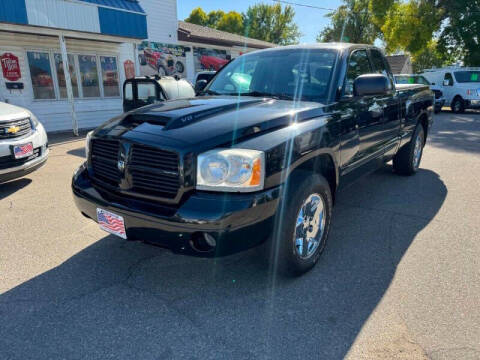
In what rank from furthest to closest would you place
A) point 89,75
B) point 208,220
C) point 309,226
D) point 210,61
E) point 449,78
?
point 210,61
point 449,78
point 89,75
point 309,226
point 208,220

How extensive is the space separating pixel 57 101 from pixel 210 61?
8.98 metres

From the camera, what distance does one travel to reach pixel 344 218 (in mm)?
3967

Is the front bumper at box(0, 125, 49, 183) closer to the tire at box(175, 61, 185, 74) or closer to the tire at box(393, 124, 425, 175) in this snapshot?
the tire at box(393, 124, 425, 175)

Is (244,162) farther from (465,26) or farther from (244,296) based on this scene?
(465,26)

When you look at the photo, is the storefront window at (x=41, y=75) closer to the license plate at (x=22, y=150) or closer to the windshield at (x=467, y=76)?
the license plate at (x=22, y=150)

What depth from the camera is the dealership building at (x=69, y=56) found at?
8.99 meters

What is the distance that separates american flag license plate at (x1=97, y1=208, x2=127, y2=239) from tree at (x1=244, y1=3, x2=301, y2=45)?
5816 cm

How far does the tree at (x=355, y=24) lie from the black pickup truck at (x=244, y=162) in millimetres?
37066

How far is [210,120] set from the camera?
2510mm

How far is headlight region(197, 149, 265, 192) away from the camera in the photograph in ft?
7.09

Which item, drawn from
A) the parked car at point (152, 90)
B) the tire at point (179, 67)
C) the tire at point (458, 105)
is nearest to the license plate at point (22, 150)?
the parked car at point (152, 90)

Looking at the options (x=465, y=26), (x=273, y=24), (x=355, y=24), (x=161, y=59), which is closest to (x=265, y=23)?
(x=273, y=24)

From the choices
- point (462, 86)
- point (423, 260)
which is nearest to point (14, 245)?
point (423, 260)

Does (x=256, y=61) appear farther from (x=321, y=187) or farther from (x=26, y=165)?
(x=26, y=165)
